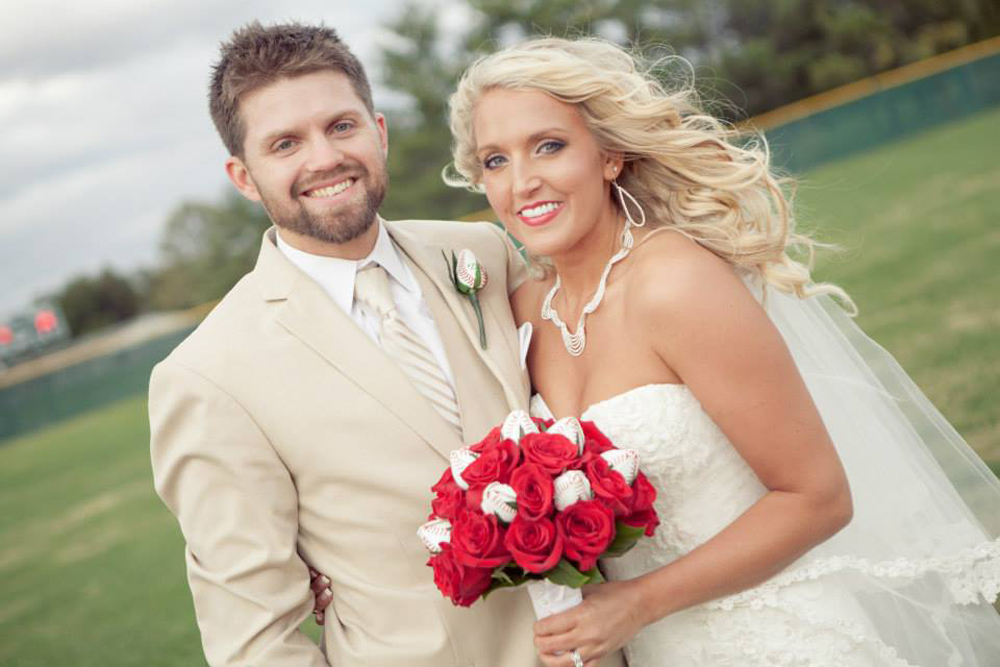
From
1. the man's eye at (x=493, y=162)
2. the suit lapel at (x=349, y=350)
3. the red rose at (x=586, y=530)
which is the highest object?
the man's eye at (x=493, y=162)

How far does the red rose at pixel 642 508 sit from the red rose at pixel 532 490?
0.30 meters

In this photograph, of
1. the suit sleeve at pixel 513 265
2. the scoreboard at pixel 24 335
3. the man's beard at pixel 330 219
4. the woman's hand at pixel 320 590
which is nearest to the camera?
the woman's hand at pixel 320 590

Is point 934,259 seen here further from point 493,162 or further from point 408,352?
point 408,352

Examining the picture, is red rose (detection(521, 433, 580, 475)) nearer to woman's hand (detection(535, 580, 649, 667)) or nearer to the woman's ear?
woman's hand (detection(535, 580, 649, 667))

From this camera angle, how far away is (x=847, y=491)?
9.93ft

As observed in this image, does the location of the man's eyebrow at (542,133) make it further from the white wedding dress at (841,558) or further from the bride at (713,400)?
the white wedding dress at (841,558)

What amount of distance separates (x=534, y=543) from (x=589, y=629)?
42cm

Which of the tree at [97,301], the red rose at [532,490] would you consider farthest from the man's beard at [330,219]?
the tree at [97,301]

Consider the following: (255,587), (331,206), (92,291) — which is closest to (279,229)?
(331,206)

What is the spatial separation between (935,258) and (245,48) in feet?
35.7

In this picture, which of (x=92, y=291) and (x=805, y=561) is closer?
(x=805, y=561)

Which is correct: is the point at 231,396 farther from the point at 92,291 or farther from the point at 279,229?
the point at 92,291

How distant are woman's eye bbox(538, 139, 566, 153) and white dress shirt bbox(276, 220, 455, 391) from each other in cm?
65

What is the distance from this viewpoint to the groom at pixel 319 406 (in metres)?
2.87
